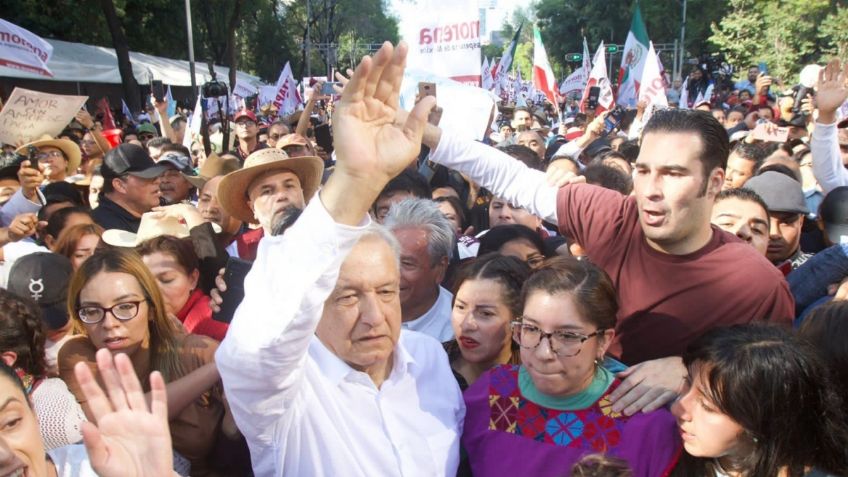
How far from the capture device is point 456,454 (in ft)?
6.92

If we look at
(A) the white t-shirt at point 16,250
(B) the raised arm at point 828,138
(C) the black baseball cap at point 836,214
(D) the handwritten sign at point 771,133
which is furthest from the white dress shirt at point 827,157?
(A) the white t-shirt at point 16,250

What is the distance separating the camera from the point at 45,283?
323 centimetres

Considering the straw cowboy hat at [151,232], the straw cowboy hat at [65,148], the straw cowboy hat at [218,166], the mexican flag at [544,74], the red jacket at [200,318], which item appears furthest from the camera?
the mexican flag at [544,74]

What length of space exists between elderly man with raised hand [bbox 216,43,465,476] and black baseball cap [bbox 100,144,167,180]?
10.8 ft

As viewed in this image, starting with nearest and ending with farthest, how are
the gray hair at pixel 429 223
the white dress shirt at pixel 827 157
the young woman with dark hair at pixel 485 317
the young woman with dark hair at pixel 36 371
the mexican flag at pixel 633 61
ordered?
the young woman with dark hair at pixel 36 371 → the young woman with dark hair at pixel 485 317 → the gray hair at pixel 429 223 → the white dress shirt at pixel 827 157 → the mexican flag at pixel 633 61

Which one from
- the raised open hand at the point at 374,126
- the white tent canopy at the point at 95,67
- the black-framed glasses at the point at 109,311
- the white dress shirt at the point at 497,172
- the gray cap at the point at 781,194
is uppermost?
the white tent canopy at the point at 95,67

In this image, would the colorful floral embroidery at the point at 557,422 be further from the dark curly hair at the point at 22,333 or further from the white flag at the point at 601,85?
the white flag at the point at 601,85

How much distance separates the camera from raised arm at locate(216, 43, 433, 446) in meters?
1.49

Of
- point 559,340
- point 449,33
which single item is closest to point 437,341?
point 559,340

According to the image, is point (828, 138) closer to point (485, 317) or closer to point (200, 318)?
point (485, 317)

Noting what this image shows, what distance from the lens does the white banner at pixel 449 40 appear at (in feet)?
21.4

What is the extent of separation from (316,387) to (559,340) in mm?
731

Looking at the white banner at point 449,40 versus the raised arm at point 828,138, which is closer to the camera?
the raised arm at point 828,138

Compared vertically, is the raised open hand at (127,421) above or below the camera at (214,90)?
below
